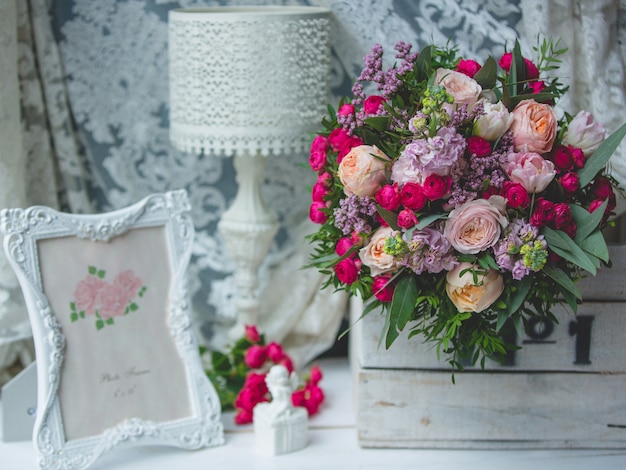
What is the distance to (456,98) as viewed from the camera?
0.93 meters

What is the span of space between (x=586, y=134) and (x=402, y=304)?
12.2 inches

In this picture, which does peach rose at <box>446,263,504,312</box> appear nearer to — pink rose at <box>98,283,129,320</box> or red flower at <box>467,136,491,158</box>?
red flower at <box>467,136,491,158</box>

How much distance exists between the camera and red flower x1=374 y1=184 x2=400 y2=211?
915mm

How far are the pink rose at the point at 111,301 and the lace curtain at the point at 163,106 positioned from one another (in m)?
0.20

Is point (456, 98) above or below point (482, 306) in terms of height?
above

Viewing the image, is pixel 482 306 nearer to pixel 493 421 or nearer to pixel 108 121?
pixel 493 421

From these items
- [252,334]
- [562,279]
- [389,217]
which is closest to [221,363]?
[252,334]

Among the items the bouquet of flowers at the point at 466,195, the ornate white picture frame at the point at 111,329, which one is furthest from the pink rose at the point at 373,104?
the ornate white picture frame at the point at 111,329

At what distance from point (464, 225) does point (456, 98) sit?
0.15 m

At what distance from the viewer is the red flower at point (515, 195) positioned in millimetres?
896

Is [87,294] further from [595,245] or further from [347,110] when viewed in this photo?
[595,245]

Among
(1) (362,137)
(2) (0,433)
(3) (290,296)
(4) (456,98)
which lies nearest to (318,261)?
(1) (362,137)

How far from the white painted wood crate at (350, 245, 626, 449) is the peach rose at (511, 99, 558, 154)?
276mm

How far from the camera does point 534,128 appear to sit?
3.03 feet
